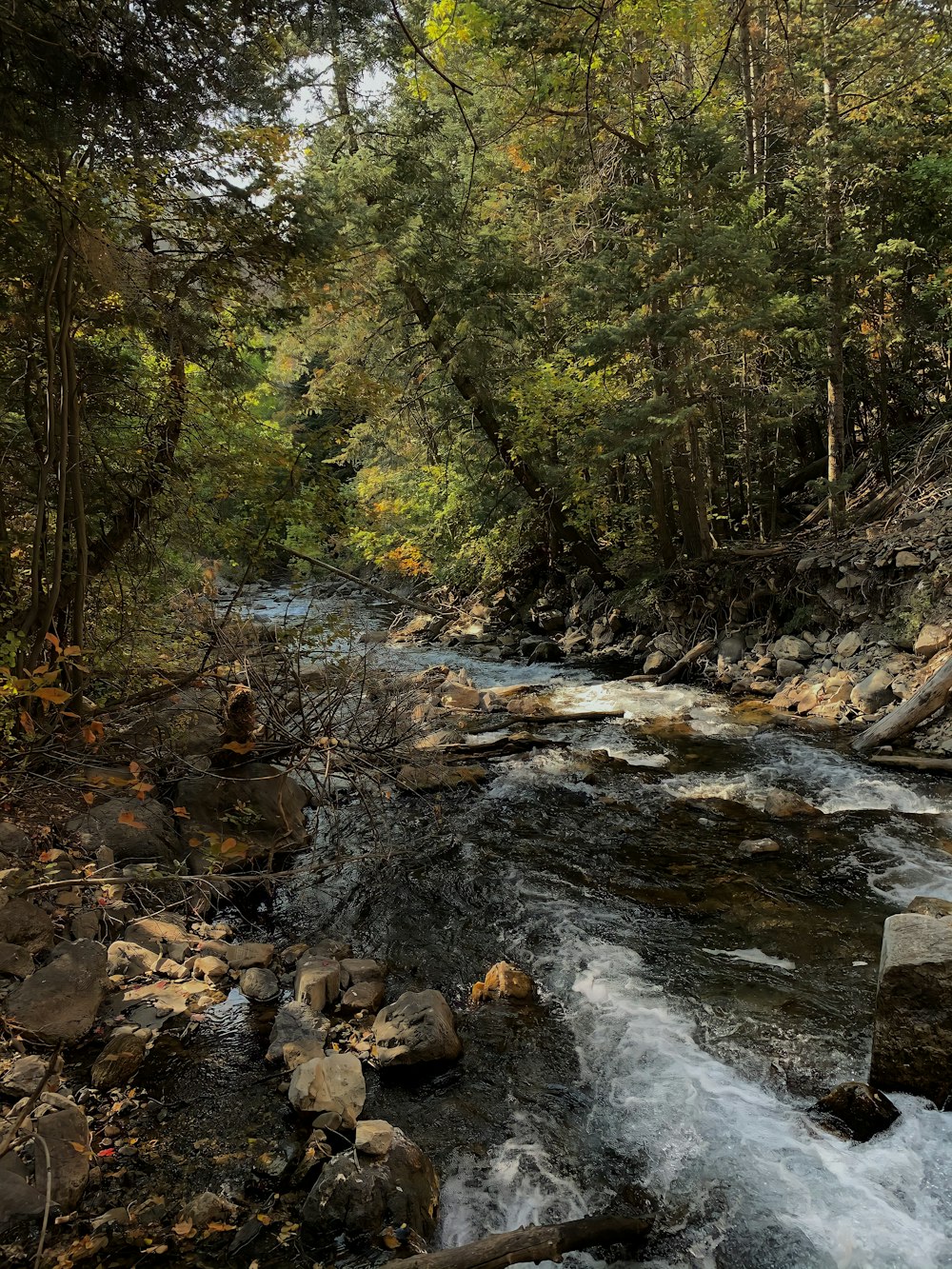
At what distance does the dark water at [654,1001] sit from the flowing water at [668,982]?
1cm

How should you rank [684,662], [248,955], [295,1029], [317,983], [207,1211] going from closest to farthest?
[207,1211], [295,1029], [317,983], [248,955], [684,662]

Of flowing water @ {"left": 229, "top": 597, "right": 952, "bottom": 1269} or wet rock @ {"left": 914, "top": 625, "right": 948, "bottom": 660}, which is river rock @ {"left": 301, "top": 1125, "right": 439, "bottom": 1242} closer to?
flowing water @ {"left": 229, "top": 597, "right": 952, "bottom": 1269}

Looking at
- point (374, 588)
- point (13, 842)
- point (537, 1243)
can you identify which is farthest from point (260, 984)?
point (374, 588)

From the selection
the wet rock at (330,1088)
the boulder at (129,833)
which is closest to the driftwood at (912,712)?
the wet rock at (330,1088)

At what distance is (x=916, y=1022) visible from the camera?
3.62 meters

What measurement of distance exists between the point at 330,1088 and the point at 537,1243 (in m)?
1.25

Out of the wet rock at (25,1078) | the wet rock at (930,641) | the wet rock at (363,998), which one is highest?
the wet rock at (930,641)

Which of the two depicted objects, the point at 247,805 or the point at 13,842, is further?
the point at 247,805

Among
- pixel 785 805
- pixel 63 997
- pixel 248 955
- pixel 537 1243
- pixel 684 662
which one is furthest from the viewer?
pixel 684 662

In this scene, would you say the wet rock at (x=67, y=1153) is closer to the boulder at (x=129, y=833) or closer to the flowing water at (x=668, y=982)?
the flowing water at (x=668, y=982)

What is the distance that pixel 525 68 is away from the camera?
804 centimetres

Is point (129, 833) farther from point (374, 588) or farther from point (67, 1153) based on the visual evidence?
point (374, 588)

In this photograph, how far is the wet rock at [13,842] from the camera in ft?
15.3

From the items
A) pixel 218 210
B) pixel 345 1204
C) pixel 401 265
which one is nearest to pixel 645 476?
pixel 401 265
